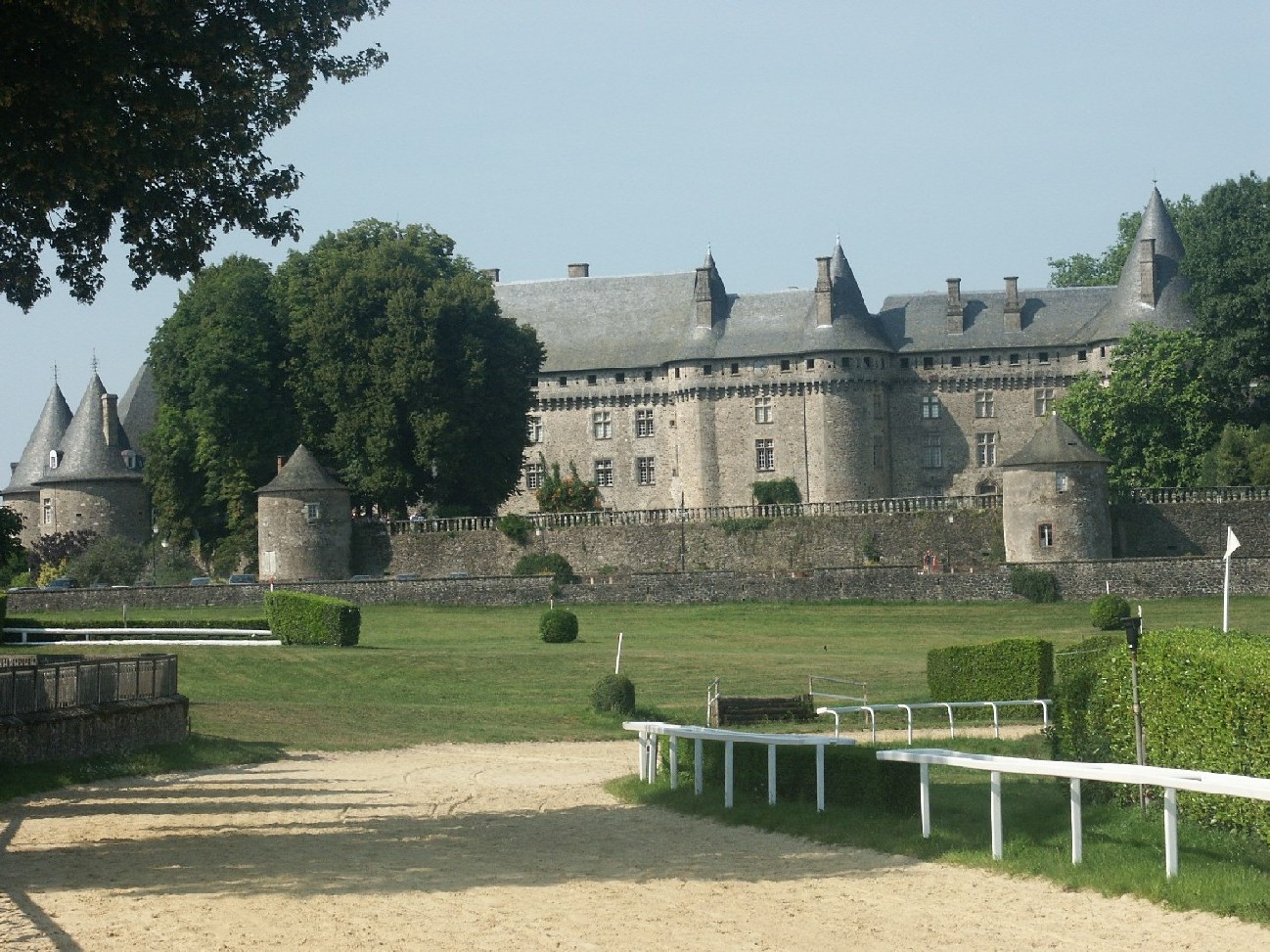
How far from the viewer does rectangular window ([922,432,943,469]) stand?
78.7 m

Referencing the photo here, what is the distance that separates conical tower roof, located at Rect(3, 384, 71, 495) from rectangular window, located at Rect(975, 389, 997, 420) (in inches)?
1429

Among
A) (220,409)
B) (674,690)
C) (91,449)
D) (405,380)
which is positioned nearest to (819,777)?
(674,690)

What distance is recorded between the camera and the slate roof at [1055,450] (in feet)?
192

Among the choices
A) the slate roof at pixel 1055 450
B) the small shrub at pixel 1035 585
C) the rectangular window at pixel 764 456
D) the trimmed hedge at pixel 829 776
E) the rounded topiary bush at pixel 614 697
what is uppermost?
the rectangular window at pixel 764 456

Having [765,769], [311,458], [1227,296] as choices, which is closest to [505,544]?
[311,458]

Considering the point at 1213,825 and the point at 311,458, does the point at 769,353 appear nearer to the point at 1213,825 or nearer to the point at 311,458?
the point at 311,458

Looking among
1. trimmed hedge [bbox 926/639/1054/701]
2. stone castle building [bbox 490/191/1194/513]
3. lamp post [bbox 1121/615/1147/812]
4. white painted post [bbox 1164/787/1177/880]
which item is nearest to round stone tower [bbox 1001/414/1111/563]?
stone castle building [bbox 490/191/1194/513]

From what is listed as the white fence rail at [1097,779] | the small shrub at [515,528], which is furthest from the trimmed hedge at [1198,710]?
the small shrub at [515,528]

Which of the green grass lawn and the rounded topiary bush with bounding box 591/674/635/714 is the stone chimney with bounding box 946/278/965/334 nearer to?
the green grass lawn

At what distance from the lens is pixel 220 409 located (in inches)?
2434

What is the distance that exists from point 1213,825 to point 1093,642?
17.1 m

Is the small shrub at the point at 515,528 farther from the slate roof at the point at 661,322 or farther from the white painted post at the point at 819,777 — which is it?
the white painted post at the point at 819,777

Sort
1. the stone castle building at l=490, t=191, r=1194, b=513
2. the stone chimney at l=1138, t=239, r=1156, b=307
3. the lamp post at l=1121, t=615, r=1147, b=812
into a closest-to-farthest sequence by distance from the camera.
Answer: the lamp post at l=1121, t=615, r=1147, b=812 < the stone chimney at l=1138, t=239, r=1156, b=307 < the stone castle building at l=490, t=191, r=1194, b=513

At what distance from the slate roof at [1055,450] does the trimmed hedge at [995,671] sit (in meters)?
29.4
